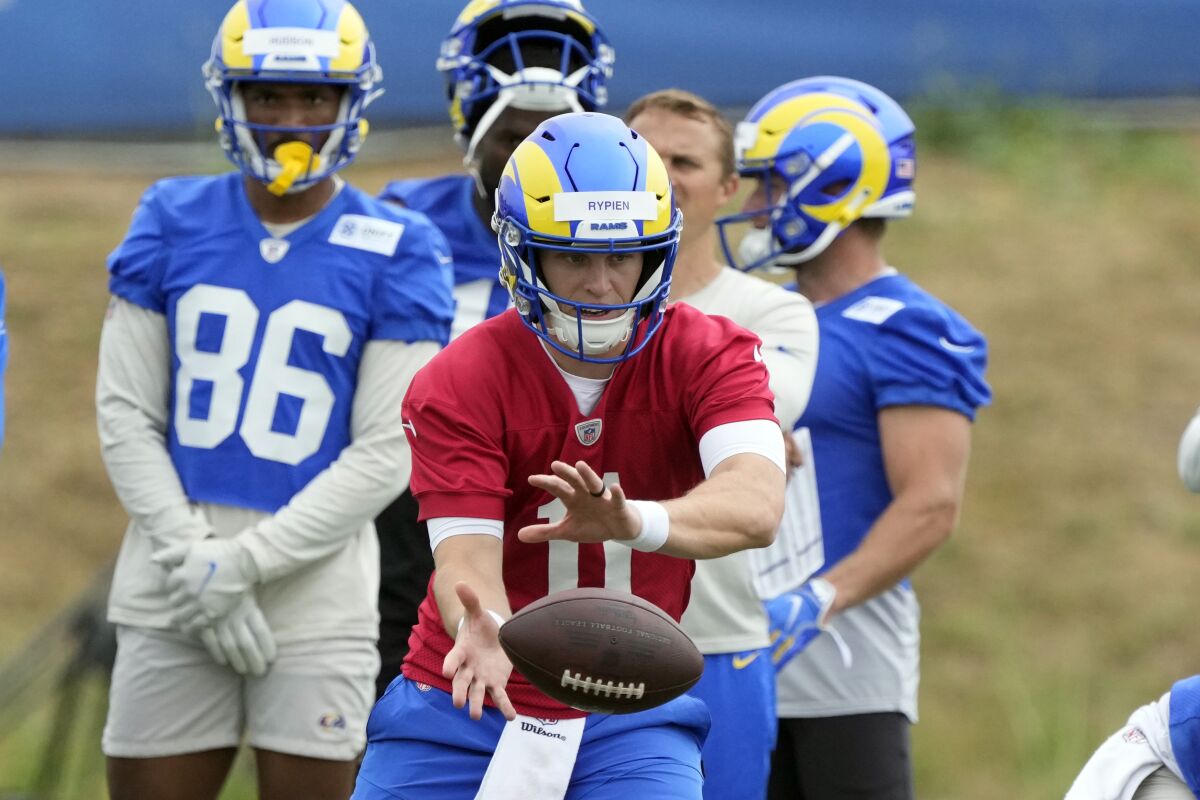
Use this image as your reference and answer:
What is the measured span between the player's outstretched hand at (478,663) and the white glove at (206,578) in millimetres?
1201

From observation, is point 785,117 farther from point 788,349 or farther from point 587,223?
point 587,223

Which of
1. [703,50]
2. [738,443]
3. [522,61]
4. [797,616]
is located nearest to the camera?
[738,443]

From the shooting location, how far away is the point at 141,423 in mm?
4344

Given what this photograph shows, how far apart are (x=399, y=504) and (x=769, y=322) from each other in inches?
49.6

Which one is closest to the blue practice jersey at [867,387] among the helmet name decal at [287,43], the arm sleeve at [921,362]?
the arm sleeve at [921,362]

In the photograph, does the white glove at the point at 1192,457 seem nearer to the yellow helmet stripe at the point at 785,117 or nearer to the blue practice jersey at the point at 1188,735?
the blue practice jersey at the point at 1188,735

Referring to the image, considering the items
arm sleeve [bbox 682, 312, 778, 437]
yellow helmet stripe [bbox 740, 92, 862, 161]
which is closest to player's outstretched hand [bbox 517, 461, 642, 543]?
arm sleeve [bbox 682, 312, 778, 437]

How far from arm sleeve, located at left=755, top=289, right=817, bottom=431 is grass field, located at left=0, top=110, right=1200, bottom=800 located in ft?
11.7

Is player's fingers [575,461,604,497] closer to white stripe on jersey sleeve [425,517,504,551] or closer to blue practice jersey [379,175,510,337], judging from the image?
white stripe on jersey sleeve [425,517,504,551]

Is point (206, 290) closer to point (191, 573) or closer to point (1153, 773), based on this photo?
point (191, 573)

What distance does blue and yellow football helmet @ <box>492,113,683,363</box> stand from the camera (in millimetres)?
3281

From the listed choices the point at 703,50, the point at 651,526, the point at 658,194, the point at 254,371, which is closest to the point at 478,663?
the point at 651,526

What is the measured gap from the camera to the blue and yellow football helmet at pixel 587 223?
328 cm

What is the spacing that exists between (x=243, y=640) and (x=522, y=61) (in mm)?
1704
